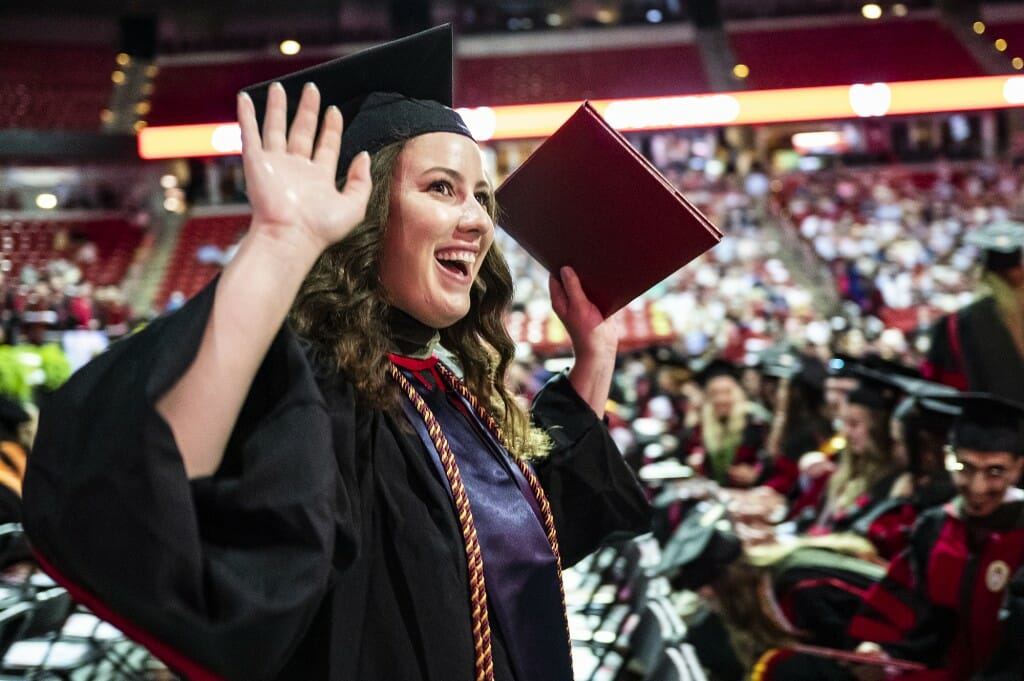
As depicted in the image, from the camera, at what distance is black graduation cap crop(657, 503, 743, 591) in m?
3.84

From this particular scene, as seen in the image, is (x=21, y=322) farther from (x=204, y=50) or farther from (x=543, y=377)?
(x=204, y=50)

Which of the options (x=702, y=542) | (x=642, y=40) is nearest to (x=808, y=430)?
(x=702, y=542)

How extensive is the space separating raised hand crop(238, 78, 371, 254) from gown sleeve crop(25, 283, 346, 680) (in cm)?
11

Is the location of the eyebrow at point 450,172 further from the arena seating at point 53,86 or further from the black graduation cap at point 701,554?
the arena seating at point 53,86

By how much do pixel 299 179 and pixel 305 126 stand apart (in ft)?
0.26

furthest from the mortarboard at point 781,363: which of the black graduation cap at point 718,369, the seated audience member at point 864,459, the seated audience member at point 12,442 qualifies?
the seated audience member at point 12,442

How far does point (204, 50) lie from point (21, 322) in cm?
1701

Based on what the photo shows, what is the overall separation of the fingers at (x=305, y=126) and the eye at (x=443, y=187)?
0.31 metres

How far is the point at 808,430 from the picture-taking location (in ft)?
23.6

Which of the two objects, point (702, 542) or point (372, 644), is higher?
point (372, 644)

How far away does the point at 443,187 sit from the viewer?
60.4 inches

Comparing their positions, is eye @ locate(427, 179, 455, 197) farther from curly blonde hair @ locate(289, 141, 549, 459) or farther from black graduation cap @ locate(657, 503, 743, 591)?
black graduation cap @ locate(657, 503, 743, 591)

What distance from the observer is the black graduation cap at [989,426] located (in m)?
3.65

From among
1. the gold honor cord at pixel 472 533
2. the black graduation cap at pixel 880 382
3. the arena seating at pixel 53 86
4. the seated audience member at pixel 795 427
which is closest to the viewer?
the gold honor cord at pixel 472 533
